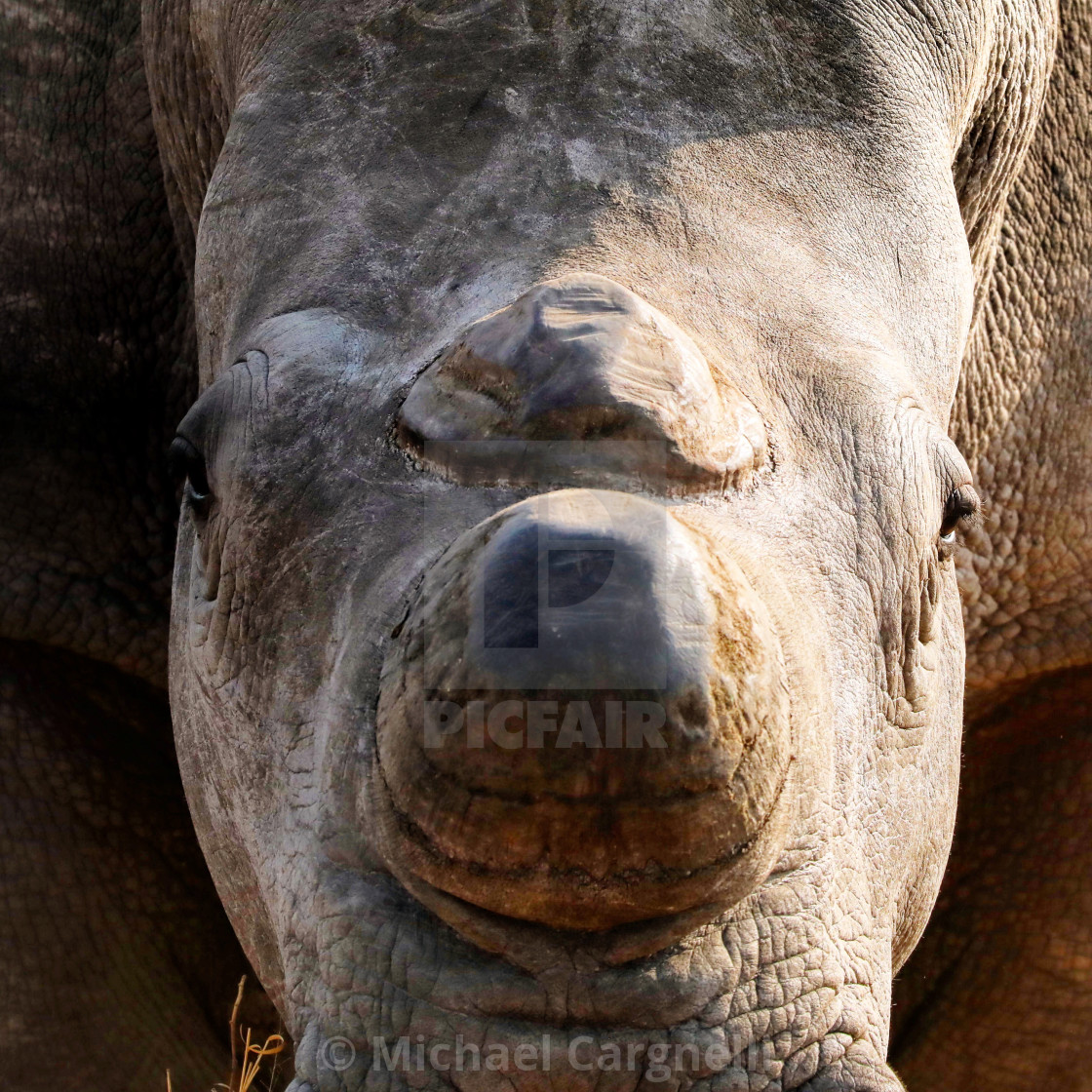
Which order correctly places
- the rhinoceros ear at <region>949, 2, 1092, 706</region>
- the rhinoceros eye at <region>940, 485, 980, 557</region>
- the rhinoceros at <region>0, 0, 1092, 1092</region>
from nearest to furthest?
the rhinoceros at <region>0, 0, 1092, 1092</region> < the rhinoceros eye at <region>940, 485, 980, 557</region> < the rhinoceros ear at <region>949, 2, 1092, 706</region>

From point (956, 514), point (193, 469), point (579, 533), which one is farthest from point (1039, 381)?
point (579, 533)

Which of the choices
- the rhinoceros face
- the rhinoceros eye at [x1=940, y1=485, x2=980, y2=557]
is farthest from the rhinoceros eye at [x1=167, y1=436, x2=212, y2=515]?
the rhinoceros eye at [x1=940, y1=485, x2=980, y2=557]

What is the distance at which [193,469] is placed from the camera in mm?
3023

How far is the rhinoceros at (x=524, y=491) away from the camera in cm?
219

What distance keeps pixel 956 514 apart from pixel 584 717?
3.63ft

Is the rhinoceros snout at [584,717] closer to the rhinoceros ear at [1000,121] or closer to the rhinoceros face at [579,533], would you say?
the rhinoceros face at [579,533]

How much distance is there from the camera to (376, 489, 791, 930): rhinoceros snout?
82.2 inches

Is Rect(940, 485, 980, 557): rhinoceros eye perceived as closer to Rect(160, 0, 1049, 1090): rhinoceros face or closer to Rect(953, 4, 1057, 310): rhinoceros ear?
Rect(160, 0, 1049, 1090): rhinoceros face

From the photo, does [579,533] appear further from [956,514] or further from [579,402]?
[956,514]

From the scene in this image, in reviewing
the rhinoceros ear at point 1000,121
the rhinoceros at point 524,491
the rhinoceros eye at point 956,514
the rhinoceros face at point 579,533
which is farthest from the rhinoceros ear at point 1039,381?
the rhinoceros eye at point 956,514

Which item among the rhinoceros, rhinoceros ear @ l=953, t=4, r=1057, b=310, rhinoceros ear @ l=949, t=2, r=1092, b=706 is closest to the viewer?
the rhinoceros

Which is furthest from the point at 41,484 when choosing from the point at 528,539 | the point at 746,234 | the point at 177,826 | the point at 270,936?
the point at 528,539

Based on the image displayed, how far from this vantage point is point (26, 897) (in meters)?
4.32

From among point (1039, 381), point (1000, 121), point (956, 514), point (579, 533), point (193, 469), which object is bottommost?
point (1039, 381)
